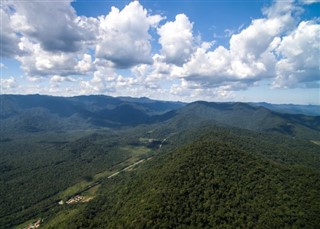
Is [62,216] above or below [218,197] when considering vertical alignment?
below

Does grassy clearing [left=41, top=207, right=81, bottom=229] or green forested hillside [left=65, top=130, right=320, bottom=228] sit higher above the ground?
green forested hillside [left=65, top=130, right=320, bottom=228]

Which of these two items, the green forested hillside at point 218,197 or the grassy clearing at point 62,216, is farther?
the grassy clearing at point 62,216

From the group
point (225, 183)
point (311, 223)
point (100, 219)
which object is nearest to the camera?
point (311, 223)

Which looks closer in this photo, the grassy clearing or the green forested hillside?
the green forested hillside

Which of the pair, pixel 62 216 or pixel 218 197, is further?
pixel 62 216

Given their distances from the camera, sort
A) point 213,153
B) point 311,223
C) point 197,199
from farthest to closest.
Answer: point 213,153 → point 197,199 → point 311,223

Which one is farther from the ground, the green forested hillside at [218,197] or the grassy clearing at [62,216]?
the green forested hillside at [218,197]

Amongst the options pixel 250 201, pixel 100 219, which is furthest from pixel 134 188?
pixel 250 201

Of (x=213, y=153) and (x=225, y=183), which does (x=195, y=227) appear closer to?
(x=225, y=183)
